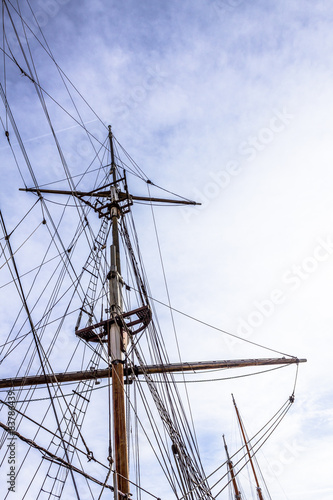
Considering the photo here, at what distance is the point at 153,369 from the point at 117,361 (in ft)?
16.6

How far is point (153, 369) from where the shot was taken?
13836 millimetres

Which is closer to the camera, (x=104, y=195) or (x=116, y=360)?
(x=116, y=360)

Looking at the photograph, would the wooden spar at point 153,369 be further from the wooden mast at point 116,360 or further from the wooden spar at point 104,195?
the wooden spar at point 104,195

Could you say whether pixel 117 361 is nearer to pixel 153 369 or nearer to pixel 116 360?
pixel 116 360

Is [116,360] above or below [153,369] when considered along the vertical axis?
below

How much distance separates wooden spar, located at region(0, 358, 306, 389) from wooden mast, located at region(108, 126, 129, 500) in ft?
7.74

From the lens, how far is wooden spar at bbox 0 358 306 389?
12453mm

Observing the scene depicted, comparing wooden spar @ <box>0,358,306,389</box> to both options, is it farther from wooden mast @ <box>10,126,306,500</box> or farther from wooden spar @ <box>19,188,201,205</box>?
wooden spar @ <box>19,188,201,205</box>

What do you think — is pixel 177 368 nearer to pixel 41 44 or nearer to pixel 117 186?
pixel 117 186

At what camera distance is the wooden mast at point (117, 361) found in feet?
24.4

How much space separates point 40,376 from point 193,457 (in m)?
6.03

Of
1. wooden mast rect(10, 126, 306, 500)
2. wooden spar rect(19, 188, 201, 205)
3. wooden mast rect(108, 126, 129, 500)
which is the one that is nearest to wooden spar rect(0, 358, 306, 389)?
wooden mast rect(10, 126, 306, 500)

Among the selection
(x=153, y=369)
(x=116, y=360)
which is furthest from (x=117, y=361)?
(x=153, y=369)

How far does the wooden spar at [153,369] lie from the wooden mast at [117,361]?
7.74 ft
